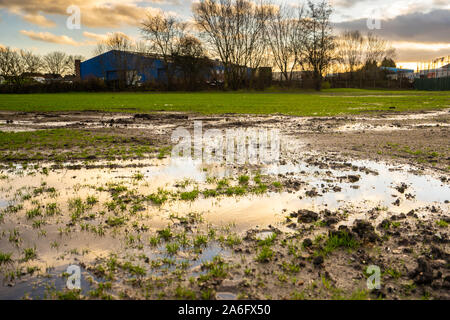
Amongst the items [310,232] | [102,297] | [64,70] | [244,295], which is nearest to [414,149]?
[310,232]

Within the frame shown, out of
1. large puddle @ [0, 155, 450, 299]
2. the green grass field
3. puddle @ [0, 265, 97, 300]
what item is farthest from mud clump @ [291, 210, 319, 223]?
the green grass field

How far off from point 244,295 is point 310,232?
1365mm

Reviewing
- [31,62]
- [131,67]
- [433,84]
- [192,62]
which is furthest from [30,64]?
[433,84]

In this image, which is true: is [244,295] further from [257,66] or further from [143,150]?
[257,66]

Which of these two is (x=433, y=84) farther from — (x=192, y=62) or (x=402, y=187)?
(x=402, y=187)

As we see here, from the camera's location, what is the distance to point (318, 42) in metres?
58.2

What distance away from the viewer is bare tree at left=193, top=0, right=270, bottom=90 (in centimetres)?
6081

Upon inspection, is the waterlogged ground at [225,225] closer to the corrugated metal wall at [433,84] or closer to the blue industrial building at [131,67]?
the blue industrial building at [131,67]

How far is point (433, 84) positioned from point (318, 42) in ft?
70.7

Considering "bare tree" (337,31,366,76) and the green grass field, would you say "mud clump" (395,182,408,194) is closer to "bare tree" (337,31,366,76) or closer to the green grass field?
the green grass field

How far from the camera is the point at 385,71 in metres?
66.6

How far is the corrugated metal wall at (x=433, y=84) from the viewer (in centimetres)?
5841

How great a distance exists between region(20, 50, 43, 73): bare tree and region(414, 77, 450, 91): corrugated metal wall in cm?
7544

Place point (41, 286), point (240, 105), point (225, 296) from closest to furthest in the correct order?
point (225, 296)
point (41, 286)
point (240, 105)
